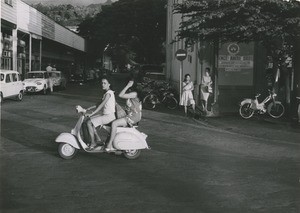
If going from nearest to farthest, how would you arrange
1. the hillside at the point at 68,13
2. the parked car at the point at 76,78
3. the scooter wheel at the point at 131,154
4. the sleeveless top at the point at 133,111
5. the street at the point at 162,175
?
the street at the point at 162,175, the sleeveless top at the point at 133,111, the scooter wheel at the point at 131,154, the parked car at the point at 76,78, the hillside at the point at 68,13

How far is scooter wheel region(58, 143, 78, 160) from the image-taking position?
8922 millimetres

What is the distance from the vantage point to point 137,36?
54.3m

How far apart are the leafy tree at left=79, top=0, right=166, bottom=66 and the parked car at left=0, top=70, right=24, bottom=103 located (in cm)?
3059

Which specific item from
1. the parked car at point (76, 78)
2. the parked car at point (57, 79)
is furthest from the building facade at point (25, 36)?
the parked car at point (76, 78)

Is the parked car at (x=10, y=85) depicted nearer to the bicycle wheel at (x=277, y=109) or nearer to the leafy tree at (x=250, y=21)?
the leafy tree at (x=250, y=21)

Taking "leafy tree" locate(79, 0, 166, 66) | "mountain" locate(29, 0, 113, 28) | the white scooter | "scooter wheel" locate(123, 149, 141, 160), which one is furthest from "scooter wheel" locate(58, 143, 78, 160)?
"mountain" locate(29, 0, 113, 28)

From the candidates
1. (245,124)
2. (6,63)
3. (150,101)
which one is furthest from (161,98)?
(6,63)

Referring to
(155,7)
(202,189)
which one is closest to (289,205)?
(202,189)

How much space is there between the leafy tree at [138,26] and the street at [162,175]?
4089cm

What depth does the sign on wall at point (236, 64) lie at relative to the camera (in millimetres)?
20188

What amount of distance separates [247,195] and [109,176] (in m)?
2.19

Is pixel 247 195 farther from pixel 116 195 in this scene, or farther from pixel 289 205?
pixel 116 195

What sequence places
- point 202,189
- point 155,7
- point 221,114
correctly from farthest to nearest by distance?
1. point 155,7
2. point 221,114
3. point 202,189

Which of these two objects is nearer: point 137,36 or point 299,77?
point 299,77
